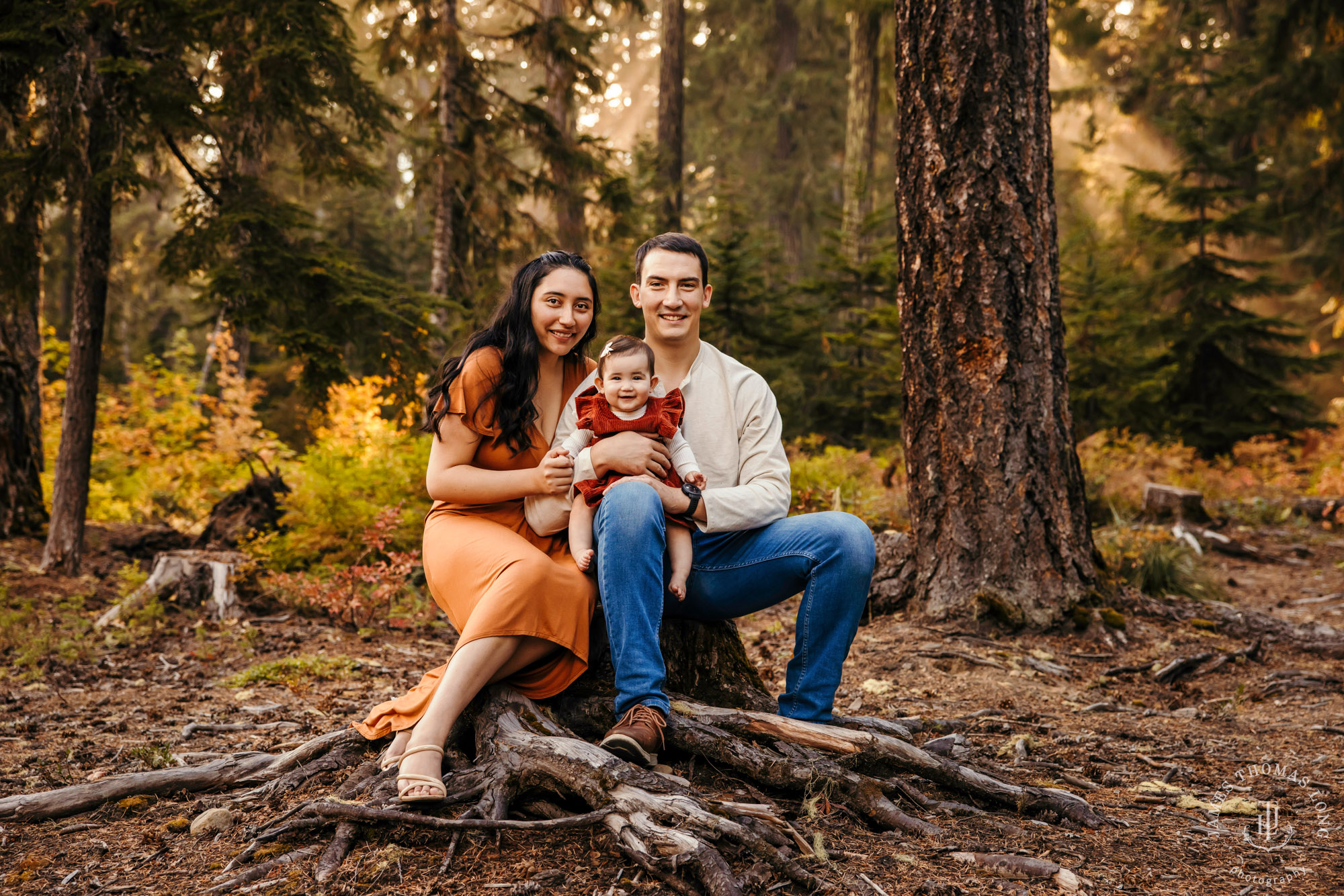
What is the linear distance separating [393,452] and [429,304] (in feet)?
4.46

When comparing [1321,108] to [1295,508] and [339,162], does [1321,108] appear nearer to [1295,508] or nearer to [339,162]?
[1295,508]

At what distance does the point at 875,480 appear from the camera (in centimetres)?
922

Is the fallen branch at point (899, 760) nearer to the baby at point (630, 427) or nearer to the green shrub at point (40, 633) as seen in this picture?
the baby at point (630, 427)

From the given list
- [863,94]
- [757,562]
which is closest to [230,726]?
[757,562]

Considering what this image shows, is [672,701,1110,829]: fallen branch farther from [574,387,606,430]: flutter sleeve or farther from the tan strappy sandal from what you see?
[574,387,606,430]: flutter sleeve

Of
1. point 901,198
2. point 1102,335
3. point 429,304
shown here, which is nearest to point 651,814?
point 901,198

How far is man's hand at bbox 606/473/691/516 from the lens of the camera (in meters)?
2.67

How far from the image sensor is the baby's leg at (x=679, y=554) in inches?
107

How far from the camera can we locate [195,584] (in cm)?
591

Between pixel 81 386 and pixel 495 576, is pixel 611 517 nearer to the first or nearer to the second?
pixel 495 576

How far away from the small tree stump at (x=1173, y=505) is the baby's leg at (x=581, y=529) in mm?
7754

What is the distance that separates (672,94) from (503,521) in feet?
48.1

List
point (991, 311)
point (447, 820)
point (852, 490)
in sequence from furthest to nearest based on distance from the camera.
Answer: point (852, 490) < point (991, 311) < point (447, 820)

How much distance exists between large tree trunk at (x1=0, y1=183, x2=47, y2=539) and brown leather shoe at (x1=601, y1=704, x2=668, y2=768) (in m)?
6.23
